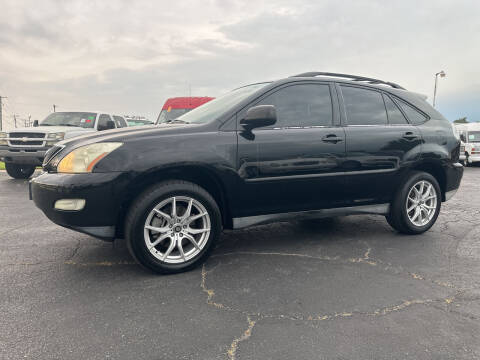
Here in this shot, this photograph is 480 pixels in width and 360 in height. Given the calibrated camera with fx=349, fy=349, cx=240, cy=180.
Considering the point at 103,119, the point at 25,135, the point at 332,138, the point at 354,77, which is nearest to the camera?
the point at 332,138

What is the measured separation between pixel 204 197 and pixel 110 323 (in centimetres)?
122

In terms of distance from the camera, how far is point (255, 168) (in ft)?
10.5

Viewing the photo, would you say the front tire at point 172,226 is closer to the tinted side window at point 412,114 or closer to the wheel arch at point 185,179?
the wheel arch at point 185,179

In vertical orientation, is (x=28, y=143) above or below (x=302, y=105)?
below

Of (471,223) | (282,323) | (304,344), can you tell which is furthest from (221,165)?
(471,223)

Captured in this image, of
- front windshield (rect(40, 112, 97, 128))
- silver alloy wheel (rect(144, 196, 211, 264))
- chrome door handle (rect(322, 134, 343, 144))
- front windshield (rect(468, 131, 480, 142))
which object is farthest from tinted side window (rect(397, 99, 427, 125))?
front windshield (rect(468, 131, 480, 142))

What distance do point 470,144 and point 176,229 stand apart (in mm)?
18716

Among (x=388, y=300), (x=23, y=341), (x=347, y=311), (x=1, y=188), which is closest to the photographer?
(x=23, y=341)

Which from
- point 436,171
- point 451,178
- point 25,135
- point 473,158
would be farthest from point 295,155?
point 473,158

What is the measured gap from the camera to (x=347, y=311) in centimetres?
234

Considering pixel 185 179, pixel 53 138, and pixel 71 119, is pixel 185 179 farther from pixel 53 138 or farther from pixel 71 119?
pixel 71 119

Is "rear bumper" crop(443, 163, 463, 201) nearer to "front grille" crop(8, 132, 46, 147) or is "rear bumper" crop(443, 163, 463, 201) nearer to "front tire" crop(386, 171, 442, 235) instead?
"front tire" crop(386, 171, 442, 235)

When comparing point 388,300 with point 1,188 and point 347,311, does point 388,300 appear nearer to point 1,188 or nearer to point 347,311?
point 347,311

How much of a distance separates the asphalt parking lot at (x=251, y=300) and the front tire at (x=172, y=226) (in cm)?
14
